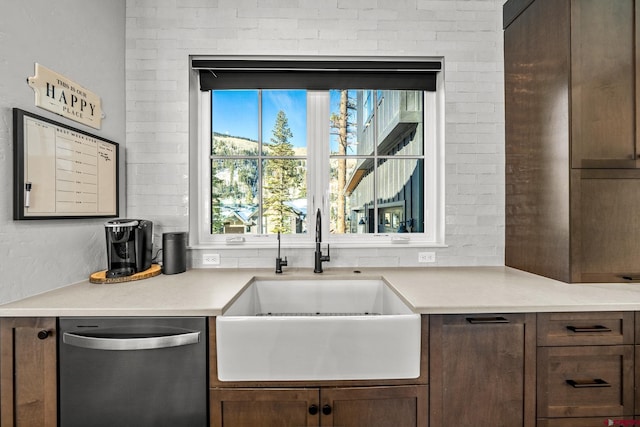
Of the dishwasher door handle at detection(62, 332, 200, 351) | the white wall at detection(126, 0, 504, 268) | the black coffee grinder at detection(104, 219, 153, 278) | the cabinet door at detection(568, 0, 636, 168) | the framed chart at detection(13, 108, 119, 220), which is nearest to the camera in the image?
the dishwasher door handle at detection(62, 332, 200, 351)

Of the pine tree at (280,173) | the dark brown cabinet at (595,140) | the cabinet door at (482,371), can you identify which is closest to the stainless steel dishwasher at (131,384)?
the cabinet door at (482,371)

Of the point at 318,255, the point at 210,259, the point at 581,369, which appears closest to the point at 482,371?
the point at 581,369

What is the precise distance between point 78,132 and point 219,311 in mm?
1217

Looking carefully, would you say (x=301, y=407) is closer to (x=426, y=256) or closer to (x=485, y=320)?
(x=485, y=320)

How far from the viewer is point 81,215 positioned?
1593 millimetres

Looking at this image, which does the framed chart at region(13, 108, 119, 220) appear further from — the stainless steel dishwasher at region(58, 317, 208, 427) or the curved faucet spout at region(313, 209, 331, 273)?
the curved faucet spout at region(313, 209, 331, 273)

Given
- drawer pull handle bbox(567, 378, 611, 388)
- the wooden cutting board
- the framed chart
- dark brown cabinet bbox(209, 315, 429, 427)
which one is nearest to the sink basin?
dark brown cabinet bbox(209, 315, 429, 427)

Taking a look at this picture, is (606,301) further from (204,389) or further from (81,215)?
(81,215)

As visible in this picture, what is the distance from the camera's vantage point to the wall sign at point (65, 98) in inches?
54.3

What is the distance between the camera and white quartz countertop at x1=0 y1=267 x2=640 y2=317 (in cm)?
121

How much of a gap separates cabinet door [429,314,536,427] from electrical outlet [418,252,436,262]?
0.80 m

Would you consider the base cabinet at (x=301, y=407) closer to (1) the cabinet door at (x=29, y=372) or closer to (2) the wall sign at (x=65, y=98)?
(1) the cabinet door at (x=29, y=372)

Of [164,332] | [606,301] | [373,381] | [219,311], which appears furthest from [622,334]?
[164,332]

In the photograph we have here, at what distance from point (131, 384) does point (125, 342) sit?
17 cm
